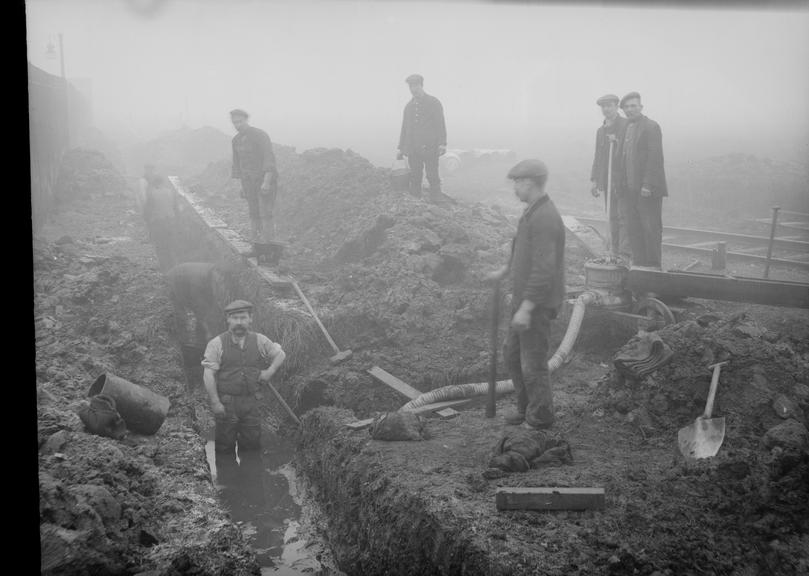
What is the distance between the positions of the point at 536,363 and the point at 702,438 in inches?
45.7

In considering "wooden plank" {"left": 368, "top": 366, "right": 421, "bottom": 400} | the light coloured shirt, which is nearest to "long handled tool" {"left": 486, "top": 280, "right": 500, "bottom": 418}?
"wooden plank" {"left": 368, "top": 366, "right": 421, "bottom": 400}

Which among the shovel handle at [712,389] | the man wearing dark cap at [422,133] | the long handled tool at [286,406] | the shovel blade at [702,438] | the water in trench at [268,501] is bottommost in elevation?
the water in trench at [268,501]

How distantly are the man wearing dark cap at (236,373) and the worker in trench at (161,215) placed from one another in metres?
5.45

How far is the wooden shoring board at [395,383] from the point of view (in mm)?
5734

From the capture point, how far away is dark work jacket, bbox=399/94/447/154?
32.8 feet

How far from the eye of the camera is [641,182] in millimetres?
7613

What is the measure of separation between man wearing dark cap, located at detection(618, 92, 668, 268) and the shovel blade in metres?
3.64

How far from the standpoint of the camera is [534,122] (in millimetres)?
70750

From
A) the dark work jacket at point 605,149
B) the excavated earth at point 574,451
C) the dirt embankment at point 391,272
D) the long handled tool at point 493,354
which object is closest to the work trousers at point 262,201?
the dirt embankment at point 391,272

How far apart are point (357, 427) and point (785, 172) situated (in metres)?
15.4

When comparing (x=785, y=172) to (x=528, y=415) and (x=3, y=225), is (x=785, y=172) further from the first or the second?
(x=3, y=225)

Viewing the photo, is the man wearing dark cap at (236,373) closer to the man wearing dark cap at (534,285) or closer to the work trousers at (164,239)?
the man wearing dark cap at (534,285)

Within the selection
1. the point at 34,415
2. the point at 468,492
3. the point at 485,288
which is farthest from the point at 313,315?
the point at 34,415

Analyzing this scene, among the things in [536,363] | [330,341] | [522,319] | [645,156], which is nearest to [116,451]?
[522,319]
